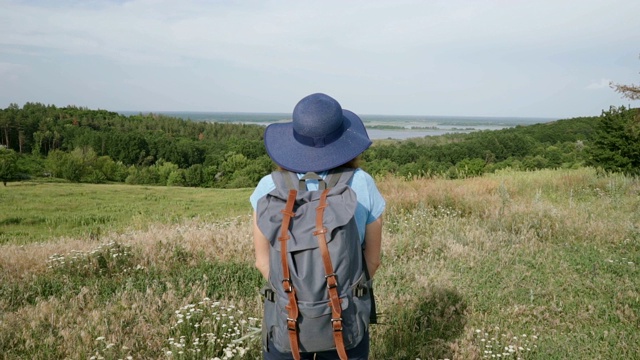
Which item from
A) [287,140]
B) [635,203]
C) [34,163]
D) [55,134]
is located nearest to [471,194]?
[635,203]

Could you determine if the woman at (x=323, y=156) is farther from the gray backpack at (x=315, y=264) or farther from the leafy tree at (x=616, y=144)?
the leafy tree at (x=616, y=144)

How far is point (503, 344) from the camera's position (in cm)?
433

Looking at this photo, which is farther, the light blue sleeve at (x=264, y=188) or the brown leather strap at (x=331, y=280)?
the light blue sleeve at (x=264, y=188)

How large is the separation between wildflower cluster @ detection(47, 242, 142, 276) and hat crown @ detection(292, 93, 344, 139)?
4860mm

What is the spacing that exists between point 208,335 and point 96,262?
3.08 m

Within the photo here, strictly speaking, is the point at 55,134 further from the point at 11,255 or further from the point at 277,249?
the point at 277,249

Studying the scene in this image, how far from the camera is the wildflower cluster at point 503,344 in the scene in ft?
13.6

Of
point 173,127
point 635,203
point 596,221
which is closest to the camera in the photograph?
point 596,221

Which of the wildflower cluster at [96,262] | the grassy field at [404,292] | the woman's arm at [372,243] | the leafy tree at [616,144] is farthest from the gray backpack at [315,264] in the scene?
the leafy tree at [616,144]

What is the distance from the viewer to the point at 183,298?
16.8 feet

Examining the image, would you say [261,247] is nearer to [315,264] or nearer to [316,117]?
[315,264]

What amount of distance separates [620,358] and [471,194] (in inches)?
365

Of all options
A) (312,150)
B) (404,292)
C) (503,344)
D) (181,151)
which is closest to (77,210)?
(404,292)

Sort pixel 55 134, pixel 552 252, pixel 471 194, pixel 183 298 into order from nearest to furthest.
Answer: pixel 183 298 < pixel 552 252 < pixel 471 194 < pixel 55 134
